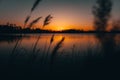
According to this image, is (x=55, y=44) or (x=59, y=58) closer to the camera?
(x=59, y=58)

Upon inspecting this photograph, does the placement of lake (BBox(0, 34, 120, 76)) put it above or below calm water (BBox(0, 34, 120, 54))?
below

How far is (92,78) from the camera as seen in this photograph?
244 inches

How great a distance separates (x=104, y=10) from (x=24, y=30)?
3.50 m

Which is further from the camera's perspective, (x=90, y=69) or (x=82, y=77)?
(x=90, y=69)

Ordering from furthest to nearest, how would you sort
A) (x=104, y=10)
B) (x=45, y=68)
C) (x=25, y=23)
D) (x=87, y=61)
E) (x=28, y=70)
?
(x=87, y=61) → (x=104, y=10) → (x=45, y=68) → (x=28, y=70) → (x=25, y=23)

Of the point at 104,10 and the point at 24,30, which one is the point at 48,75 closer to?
the point at 24,30

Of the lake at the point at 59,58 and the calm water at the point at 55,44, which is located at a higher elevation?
the calm water at the point at 55,44

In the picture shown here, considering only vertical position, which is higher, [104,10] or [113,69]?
[104,10]

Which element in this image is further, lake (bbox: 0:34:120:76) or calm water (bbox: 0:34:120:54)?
calm water (bbox: 0:34:120:54)

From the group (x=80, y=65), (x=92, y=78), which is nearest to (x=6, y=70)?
(x=92, y=78)

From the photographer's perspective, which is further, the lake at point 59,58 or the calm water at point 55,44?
the calm water at point 55,44

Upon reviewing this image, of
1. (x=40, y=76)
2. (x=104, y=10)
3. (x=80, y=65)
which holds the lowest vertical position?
(x=40, y=76)

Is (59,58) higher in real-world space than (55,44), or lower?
lower

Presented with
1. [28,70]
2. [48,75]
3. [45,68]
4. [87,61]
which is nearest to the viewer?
[28,70]
